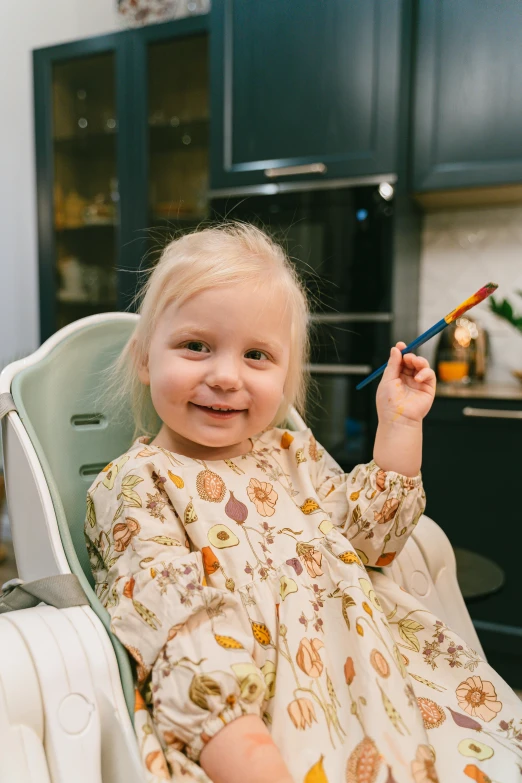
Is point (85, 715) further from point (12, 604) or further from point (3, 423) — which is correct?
point (3, 423)

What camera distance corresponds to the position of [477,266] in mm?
2068

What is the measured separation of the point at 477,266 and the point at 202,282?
61.7 inches

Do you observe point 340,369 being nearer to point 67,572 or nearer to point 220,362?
point 220,362

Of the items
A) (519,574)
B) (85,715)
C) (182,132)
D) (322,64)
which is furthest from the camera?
(182,132)

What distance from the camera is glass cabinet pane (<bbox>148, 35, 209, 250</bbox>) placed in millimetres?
2217

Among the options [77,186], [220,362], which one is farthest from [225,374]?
[77,186]

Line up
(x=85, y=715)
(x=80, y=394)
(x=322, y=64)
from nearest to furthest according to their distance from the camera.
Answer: (x=85, y=715), (x=80, y=394), (x=322, y=64)

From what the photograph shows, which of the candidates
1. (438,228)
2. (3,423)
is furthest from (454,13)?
(3,423)

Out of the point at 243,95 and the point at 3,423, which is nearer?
the point at 3,423

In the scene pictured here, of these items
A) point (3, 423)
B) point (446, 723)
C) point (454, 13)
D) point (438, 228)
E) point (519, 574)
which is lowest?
point (519, 574)

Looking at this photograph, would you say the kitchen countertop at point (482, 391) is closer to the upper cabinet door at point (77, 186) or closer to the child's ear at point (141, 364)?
the child's ear at point (141, 364)

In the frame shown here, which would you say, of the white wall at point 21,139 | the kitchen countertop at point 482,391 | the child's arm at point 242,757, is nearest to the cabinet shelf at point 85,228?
the white wall at point 21,139

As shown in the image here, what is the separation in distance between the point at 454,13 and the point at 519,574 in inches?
61.0

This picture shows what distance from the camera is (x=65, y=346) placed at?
931mm
